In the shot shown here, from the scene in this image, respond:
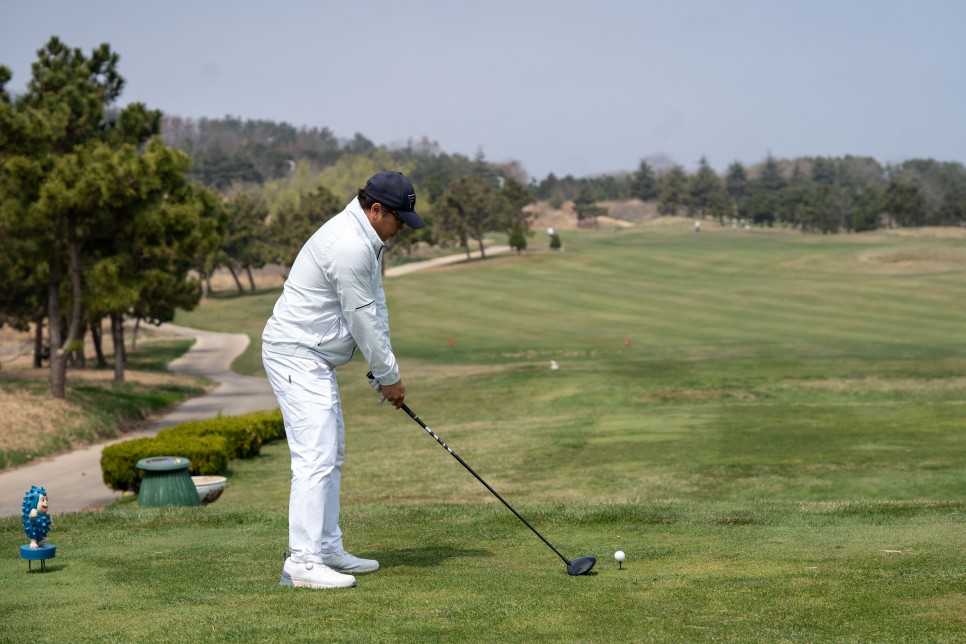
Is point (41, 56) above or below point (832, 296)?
above

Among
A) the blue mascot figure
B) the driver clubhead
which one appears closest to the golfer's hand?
the driver clubhead

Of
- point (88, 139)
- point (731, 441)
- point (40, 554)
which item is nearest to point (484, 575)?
point (40, 554)

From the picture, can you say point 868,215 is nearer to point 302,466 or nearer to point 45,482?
point 45,482

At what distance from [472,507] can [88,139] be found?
26.3 meters

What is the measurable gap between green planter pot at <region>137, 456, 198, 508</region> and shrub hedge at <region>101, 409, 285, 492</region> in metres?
3.12

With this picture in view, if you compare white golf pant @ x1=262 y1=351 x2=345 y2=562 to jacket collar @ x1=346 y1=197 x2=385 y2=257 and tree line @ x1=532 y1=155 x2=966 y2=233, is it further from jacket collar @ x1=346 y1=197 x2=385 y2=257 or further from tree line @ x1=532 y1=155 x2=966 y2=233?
tree line @ x1=532 y1=155 x2=966 y2=233

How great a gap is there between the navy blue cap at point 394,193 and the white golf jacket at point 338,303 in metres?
0.17

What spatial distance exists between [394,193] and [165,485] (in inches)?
395

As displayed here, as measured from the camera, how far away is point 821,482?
17516mm

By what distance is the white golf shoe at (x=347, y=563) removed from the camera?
7828 mm

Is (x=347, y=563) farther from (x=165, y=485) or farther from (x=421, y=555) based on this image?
(x=165, y=485)

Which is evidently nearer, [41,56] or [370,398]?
[41,56]

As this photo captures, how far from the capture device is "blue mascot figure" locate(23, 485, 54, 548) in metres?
7.88

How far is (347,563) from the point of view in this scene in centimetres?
791
